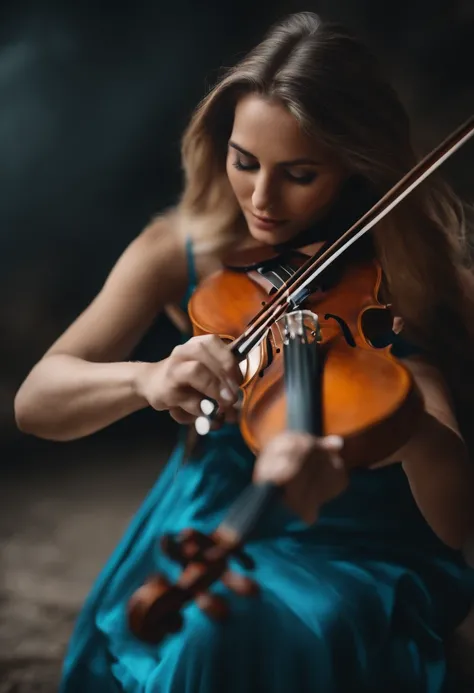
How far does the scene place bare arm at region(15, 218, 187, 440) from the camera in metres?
1.55

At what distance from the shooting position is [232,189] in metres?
1.57

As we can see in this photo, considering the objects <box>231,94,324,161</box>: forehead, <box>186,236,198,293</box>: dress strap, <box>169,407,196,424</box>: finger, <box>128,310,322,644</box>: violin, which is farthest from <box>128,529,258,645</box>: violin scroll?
<box>231,94,324,161</box>: forehead

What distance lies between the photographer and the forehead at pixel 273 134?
4.77ft

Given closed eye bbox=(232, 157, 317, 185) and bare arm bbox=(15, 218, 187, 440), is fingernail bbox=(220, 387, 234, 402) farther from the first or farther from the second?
closed eye bbox=(232, 157, 317, 185)

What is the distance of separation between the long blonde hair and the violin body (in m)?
0.08

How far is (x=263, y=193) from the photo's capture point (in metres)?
1.48

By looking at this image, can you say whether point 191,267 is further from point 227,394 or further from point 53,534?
point 53,534

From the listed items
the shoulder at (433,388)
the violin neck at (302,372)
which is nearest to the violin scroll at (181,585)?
the violin neck at (302,372)

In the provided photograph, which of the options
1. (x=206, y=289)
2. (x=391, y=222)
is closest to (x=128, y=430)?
(x=206, y=289)

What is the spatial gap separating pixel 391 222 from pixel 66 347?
663 mm

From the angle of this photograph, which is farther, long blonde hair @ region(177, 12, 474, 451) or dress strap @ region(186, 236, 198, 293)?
dress strap @ region(186, 236, 198, 293)

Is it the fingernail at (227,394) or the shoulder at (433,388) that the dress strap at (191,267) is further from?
the shoulder at (433,388)

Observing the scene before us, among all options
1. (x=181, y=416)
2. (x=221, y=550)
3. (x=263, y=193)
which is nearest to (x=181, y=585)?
(x=221, y=550)

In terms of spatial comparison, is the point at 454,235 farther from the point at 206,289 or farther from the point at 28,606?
the point at 28,606
